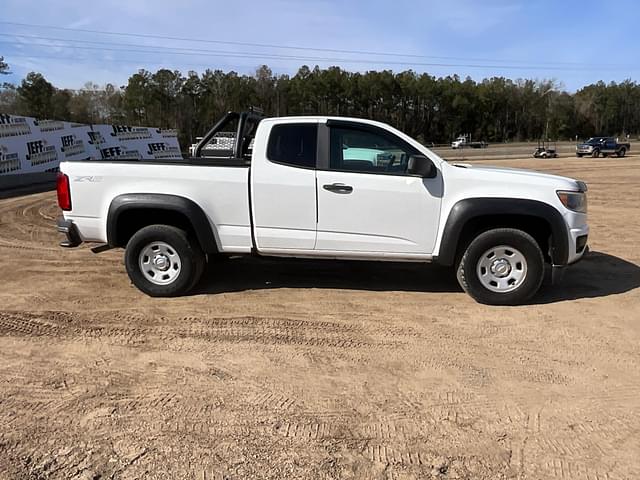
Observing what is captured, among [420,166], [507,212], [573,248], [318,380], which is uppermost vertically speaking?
[420,166]

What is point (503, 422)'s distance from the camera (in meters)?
3.35

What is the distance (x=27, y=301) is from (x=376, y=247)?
12.2ft

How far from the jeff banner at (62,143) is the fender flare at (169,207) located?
437 inches

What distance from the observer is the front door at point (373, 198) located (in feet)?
17.5

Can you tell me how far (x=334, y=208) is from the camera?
541cm

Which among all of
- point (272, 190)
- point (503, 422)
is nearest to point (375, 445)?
point (503, 422)

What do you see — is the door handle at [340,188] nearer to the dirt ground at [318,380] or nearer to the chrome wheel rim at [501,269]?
the dirt ground at [318,380]

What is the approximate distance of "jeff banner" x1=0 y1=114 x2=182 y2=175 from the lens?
2052cm

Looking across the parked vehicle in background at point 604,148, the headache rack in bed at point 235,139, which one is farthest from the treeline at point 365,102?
the headache rack in bed at point 235,139

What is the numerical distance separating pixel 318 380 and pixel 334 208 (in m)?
2.02

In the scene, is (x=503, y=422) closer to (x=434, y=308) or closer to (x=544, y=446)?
(x=544, y=446)

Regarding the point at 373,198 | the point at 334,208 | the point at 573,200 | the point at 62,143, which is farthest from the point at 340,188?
the point at 62,143

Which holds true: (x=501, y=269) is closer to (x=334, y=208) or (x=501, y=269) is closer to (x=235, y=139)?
(x=334, y=208)

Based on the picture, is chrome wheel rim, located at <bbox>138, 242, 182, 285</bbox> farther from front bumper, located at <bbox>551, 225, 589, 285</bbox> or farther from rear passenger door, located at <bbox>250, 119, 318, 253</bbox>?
front bumper, located at <bbox>551, 225, 589, 285</bbox>
